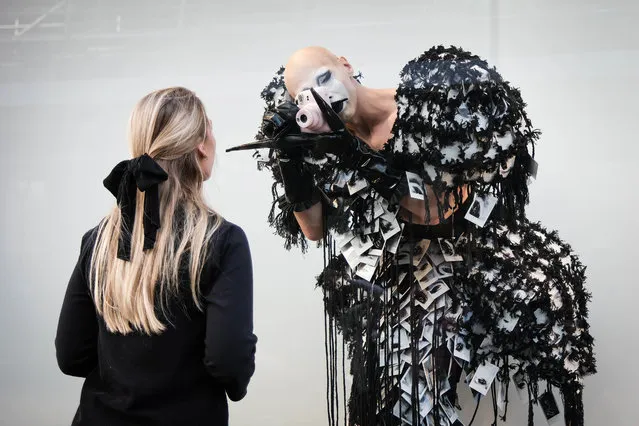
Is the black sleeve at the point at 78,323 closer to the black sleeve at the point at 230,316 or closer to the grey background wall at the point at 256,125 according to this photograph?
the black sleeve at the point at 230,316

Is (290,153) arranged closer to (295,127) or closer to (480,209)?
(295,127)

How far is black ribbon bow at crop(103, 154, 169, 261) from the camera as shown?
158 centimetres

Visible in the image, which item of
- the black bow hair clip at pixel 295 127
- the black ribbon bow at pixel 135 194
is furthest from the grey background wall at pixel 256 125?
the black ribbon bow at pixel 135 194

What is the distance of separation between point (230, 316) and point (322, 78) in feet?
2.20

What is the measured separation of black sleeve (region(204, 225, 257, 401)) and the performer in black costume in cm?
41

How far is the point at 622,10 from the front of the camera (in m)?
2.37

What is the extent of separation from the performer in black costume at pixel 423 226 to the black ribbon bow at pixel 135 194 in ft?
1.23

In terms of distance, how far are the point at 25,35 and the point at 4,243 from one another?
0.64 meters

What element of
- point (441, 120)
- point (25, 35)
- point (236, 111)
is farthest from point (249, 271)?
point (25, 35)

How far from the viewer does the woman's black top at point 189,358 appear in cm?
153

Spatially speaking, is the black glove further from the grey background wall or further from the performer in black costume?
the grey background wall

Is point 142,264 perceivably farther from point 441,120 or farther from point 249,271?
point 441,120

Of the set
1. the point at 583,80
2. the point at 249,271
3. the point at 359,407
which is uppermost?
the point at 583,80

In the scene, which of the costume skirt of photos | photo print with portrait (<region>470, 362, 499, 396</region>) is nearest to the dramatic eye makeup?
the costume skirt of photos
